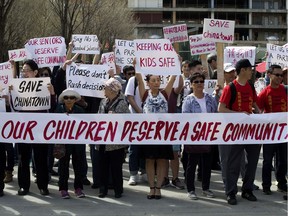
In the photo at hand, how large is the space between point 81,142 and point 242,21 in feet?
277

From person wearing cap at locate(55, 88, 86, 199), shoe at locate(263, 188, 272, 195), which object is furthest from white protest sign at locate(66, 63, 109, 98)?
shoe at locate(263, 188, 272, 195)

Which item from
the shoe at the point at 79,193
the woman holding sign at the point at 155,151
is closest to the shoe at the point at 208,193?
the woman holding sign at the point at 155,151

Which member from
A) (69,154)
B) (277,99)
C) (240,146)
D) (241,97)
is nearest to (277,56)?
(277,99)

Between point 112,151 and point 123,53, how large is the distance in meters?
4.38

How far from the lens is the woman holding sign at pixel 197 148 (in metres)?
6.93

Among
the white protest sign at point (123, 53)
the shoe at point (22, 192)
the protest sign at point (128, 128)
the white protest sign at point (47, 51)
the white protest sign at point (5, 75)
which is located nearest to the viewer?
the protest sign at point (128, 128)

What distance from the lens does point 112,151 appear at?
7027mm

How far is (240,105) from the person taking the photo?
674 cm

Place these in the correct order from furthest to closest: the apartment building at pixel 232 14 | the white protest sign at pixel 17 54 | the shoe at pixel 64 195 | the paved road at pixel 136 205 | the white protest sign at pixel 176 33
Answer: the apartment building at pixel 232 14, the white protest sign at pixel 176 33, the white protest sign at pixel 17 54, the shoe at pixel 64 195, the paved road at pixel 136 205

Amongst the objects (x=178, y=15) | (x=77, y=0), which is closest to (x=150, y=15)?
(x=178, y=15)

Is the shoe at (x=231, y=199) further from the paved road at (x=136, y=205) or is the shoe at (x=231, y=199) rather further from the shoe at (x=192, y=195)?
the shoe at (x=192, y=195)

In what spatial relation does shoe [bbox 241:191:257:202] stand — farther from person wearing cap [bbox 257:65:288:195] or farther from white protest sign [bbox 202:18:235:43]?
white protest sign [bbox 202:18:235:43]

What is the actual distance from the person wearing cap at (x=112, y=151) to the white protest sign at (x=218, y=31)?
11.0 feet

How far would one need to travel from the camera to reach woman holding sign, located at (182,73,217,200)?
22.7ft
